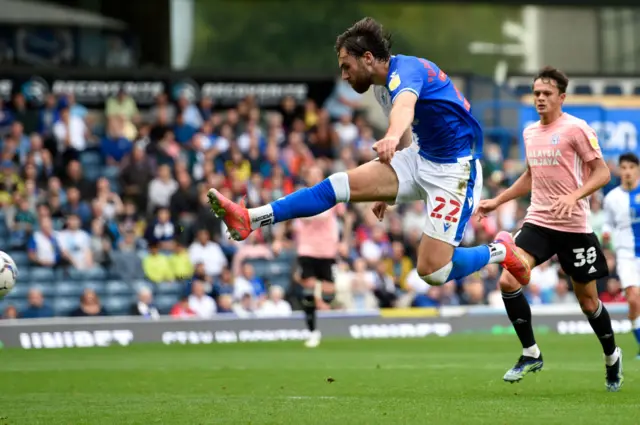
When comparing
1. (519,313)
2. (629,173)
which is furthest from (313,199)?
(629,173)

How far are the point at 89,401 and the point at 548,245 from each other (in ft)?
13.0

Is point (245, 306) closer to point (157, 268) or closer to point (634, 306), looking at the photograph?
point (157, 268)

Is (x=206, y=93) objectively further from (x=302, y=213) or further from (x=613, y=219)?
(x=302, y=213)

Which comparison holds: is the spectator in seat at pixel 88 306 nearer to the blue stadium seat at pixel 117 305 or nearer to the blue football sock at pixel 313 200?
the blue stadium seat at pixel 117 305

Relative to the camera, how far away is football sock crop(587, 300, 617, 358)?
10391 millimetres

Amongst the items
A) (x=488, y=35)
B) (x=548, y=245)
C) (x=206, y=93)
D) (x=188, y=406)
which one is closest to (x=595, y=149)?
(x=548, y=245)

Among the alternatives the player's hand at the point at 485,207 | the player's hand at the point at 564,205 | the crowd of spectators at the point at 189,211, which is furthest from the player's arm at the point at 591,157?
the crowd of spectators at the point at 189,211

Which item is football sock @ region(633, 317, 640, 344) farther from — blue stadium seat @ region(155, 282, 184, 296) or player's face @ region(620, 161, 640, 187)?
blue stadium seat @ region(155, 282, 184, 296)

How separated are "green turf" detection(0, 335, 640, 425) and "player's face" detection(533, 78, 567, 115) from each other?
92.0 inches

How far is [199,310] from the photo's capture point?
21078 millimetres

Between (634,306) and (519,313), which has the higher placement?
(519,313)

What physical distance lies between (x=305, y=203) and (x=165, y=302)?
42.2 feet

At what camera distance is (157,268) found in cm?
2173

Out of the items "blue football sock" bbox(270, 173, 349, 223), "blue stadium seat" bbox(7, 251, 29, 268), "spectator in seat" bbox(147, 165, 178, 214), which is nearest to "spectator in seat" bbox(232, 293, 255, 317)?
"spectator in seat" bbox(147, 165, 178, 214)
